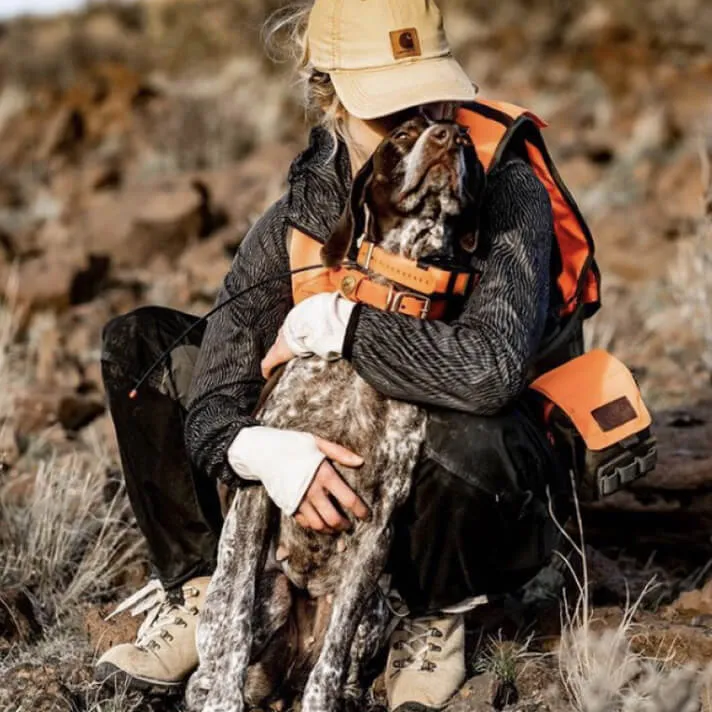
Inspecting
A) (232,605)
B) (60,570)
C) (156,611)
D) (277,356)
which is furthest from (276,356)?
(60,570)

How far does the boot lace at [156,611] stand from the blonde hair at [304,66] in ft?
4.54

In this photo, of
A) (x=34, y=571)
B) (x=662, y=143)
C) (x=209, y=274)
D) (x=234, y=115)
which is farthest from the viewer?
(x=234, y=115)

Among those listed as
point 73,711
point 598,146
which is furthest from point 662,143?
point 73,711

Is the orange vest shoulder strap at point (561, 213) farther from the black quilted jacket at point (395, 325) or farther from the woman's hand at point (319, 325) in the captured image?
the woman's hand at point (319, 325)

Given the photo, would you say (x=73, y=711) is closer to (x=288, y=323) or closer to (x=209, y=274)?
(x=288, y=323)

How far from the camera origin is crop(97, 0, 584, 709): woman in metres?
3.70

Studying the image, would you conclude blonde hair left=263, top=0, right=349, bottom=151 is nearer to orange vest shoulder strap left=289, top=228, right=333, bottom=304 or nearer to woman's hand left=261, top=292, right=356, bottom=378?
orange vest shoulder strap left=289, top=228, right=333, bottom=304

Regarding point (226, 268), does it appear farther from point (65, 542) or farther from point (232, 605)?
point (232, 605)

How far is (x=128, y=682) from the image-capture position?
3967 mm

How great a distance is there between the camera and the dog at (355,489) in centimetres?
372

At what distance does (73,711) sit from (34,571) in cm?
95

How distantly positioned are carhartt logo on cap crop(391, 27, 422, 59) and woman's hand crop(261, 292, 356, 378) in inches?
26.5

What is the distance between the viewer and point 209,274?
9.75 m

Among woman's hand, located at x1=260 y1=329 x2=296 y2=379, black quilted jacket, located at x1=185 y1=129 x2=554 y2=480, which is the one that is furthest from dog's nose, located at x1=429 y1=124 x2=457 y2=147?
woman's hand, located at x1=260 y1=329 x2=296 y2=379
